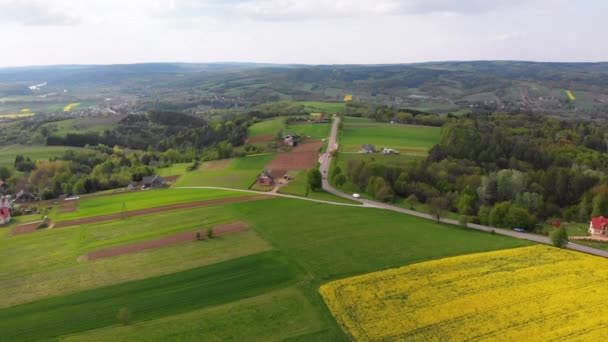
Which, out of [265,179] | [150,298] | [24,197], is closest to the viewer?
[150,298]

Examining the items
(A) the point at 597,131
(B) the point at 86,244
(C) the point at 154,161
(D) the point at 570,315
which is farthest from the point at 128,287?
(A) the point at 597,131

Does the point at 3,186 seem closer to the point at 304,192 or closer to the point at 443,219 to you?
the point at 304,192

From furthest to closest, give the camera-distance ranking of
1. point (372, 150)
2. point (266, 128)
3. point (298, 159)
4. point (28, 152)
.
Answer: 1. point (266, 128)
2. point (28, 152)
3. point (372, 150)
4. point (298, 159)

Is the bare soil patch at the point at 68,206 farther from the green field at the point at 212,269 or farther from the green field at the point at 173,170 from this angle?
the green field at the point at 173,170

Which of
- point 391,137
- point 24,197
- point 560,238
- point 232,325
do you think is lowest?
point 24,197

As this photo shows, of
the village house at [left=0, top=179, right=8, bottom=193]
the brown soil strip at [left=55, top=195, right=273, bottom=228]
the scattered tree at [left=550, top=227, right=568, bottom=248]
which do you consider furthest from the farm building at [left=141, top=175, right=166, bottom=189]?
the scattered tree at [left=550, top=227, right=568, bottom=248]

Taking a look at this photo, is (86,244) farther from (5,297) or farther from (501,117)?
(501,117)

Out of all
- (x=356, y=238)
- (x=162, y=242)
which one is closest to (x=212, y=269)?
(x=162, y=242)
